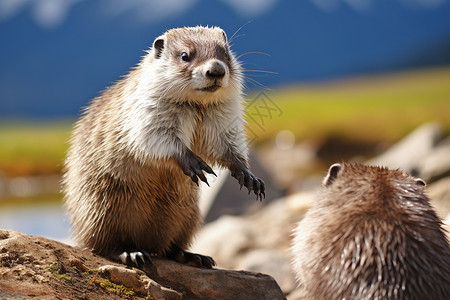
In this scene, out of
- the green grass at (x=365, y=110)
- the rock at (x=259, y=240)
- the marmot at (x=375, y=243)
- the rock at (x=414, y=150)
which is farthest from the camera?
the green grass at (x=365, y=110)

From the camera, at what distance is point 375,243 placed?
4.02m

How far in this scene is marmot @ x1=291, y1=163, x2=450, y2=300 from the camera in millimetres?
3926

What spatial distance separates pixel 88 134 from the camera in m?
6.01

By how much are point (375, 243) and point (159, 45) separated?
3.10 m

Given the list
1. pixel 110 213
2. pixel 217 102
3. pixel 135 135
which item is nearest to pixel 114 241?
pixel 110 213

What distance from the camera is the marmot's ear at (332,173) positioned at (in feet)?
15.4

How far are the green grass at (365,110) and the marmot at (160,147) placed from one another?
8.94 metres

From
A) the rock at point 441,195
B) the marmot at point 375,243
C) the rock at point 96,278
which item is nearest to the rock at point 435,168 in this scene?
the rock at point 441,195

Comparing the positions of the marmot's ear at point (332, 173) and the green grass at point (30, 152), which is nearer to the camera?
the marmot's ear at point (332, 173)

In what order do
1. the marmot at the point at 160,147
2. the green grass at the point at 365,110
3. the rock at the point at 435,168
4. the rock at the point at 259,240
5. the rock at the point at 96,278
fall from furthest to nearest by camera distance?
the green grass at the point at 365,110 → the rock at the point at 435,168 → the rock at the point at 259,240 → the marmot at the point at 160,147 → the rock at the point at 96,278

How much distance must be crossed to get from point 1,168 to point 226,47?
67.3 ft

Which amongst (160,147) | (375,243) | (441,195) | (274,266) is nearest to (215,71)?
(160,147)

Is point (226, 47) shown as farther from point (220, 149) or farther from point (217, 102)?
point (220, 149)

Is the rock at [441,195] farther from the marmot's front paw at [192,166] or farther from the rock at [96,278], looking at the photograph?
the marmot's front paw at [192,166]
